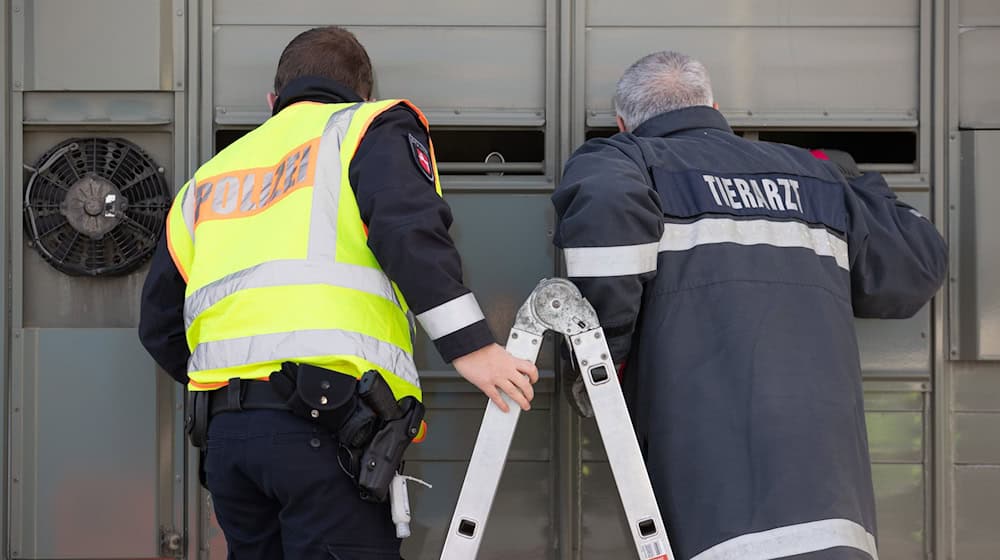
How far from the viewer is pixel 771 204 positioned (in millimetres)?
2301

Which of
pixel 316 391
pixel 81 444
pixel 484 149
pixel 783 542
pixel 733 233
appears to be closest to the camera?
pixel 316 391

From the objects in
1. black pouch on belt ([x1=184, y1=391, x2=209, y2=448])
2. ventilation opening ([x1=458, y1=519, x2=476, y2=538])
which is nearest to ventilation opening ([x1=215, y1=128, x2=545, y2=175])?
black pouch on belt ([x1=184, y1=391, x2=209, y2=448])

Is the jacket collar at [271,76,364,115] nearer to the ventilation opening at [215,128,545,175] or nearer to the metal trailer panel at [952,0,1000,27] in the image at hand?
the ventilation opening at [215,128,545,175]

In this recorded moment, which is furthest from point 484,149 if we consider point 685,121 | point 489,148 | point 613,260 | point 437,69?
point 613,260

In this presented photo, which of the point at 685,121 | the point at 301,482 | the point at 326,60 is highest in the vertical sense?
the point at 326,60

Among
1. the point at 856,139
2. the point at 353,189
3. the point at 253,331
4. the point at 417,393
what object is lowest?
the point at 417,393

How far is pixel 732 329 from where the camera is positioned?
7.23 ft

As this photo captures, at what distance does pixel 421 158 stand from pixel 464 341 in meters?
0.42

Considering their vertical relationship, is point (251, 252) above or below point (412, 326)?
above

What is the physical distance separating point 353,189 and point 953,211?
1926 mm

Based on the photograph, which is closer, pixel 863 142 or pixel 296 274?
pixel 296 274

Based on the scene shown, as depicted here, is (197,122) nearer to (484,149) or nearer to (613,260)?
(484,149)

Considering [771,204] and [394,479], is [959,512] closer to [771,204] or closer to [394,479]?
[771,204]

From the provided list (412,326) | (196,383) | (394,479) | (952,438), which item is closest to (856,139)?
(952,438)
